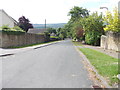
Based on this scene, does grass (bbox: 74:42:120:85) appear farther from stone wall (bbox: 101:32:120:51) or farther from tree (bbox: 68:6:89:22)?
tree (bbox: 68:6:89:22)

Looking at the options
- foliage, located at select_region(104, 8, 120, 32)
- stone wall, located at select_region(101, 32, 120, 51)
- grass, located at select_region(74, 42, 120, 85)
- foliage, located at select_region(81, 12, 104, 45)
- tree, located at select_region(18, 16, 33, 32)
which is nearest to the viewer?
grass, located at select_region(74, 42, 120, 85)

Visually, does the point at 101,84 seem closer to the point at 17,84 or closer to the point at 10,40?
the point at 17,84

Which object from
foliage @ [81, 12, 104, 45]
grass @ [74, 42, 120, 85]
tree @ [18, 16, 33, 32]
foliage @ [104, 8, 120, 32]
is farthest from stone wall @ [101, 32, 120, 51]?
tree @ [18, 16, 33, 32]

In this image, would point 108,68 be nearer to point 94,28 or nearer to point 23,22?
point 94,28

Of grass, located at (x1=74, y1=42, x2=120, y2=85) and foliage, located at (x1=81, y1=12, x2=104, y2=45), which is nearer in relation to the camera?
grass, located at (x1=74, y1=42, x2=120, y2=85)

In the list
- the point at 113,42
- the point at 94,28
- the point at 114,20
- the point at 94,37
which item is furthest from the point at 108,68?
the point at 94,28

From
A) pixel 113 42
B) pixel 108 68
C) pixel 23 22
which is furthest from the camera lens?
pixel 23 22

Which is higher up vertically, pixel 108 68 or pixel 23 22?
pixel 23 22

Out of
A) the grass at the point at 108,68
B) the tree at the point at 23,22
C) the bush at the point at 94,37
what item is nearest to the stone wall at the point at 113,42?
the grass at the point at 108,68

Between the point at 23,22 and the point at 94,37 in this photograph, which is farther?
the point at 23,22

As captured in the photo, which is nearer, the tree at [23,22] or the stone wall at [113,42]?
the stone wall at [113,42]

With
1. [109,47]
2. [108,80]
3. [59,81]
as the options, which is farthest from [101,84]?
[109,47]

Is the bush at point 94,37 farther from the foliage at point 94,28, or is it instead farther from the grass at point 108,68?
the grass at point 108,68

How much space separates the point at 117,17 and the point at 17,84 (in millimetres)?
15909
